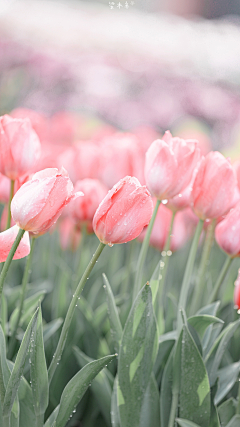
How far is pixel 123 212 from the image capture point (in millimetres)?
353

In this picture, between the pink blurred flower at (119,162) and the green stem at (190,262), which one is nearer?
the green stem at (190,262)

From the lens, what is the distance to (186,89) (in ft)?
5.97

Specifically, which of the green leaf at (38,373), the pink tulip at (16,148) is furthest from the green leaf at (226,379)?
the pink tulip at (16,148)

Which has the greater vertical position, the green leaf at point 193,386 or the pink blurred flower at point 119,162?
the pink blurred flower at point 119,162

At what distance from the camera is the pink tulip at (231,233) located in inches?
19.6

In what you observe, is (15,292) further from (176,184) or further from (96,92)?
(96,92)

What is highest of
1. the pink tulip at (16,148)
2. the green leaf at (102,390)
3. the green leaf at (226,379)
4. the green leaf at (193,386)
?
the pink tulip at (16,148)

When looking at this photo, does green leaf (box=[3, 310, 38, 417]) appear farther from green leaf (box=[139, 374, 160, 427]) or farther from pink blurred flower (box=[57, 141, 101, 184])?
pink blurred flower (box=[57, 141, 101, 184])

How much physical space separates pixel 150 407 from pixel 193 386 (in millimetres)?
55

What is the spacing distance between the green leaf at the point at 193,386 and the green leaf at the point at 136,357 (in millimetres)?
35

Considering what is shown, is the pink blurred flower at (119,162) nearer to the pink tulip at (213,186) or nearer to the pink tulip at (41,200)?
the pink tulip at (213,186)

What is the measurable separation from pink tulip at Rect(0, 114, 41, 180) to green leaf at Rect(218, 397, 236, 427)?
0.37 metres

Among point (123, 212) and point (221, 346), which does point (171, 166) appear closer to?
point (123, 212)

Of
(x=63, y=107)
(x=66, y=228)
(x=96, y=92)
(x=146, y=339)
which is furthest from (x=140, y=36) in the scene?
(x=146, y=339)
